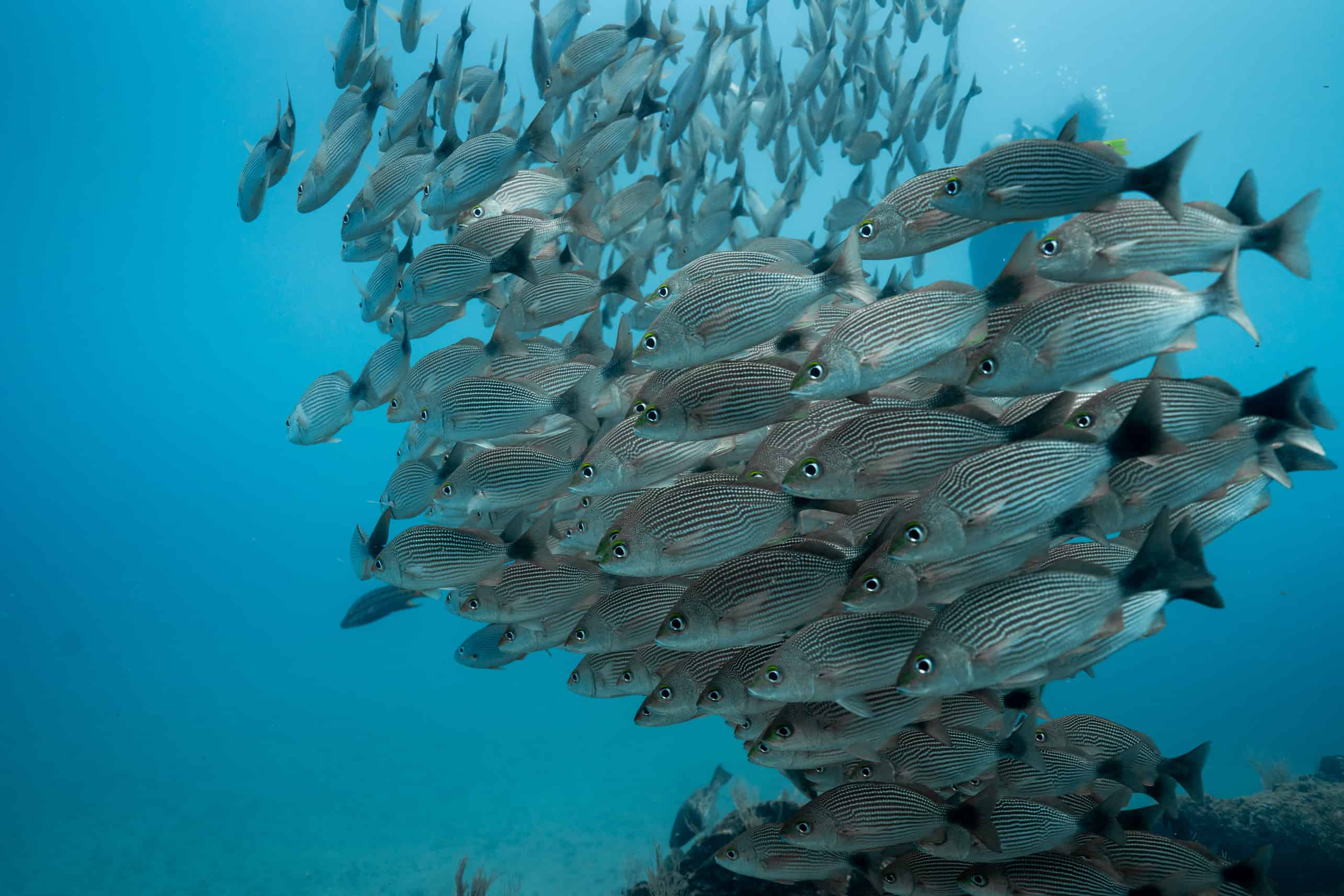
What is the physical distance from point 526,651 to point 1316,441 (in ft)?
12.7

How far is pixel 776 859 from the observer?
330 cm

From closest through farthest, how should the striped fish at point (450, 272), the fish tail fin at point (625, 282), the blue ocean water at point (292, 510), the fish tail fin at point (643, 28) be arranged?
the striped fish at point (450, 272), the fish tail fin at point (625, 282), the fish tail fin at point (643, 28), the blue ocean water at point (292, 510)

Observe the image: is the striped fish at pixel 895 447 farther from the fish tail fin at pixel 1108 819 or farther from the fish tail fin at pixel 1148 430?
the fish tail fin at pixel 1108 819

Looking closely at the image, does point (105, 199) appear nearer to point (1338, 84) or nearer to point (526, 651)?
point (526, 651)

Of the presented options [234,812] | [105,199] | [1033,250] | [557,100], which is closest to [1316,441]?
[1033,250]

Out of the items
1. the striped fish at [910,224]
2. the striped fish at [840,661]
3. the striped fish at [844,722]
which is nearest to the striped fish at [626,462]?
Result: the striped fish at [840,661]

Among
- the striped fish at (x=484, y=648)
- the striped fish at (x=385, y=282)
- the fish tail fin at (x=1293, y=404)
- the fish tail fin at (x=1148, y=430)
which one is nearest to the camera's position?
the fish tail fin at (x=1148, y=430)

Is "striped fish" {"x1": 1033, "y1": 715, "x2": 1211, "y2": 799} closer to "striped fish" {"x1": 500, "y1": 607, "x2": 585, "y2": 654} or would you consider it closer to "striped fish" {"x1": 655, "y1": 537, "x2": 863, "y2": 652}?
"striped fish" {"x1": 655, "y1": 537, "x2": 863, "y2": 652}

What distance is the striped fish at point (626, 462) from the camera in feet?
9.59

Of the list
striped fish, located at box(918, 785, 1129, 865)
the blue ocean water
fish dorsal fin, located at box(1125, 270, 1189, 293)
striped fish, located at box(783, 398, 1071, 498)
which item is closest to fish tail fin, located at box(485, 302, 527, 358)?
striped fish, located at box(783, 398, 1071, 498)

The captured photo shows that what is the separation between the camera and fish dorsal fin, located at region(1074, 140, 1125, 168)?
90.0 inches

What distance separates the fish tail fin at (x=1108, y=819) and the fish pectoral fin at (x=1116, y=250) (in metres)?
2.37

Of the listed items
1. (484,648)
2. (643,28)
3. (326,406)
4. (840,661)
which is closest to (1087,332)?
(840,661)

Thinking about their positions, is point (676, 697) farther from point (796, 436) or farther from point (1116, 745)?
point (1116, 745)
